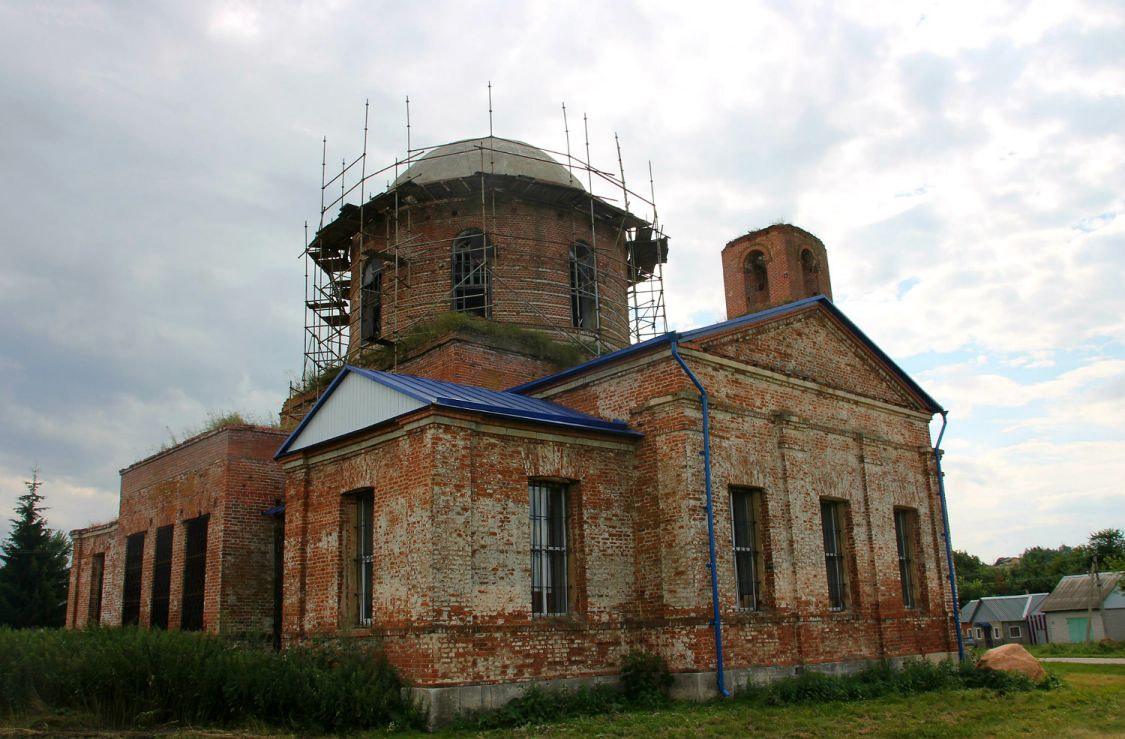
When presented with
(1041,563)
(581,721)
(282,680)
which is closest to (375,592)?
(282,680)

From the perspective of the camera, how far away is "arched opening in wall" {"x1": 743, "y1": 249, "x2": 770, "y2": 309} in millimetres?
21781

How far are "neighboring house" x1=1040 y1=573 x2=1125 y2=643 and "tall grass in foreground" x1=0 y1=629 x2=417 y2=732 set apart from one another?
141 feet

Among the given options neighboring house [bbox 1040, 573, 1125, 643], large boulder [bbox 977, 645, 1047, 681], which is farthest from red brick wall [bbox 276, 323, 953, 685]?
neighboring house [bbox 1040, 573, 1125, 643]

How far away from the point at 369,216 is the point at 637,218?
6.25 m

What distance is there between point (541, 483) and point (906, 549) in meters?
8.64

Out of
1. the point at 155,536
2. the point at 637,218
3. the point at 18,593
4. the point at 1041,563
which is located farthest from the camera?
the point at 1041,563

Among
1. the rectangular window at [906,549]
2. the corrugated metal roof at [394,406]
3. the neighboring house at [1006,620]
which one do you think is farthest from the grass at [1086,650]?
the corrugated metal roof at [394,406]

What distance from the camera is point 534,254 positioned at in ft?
63.4

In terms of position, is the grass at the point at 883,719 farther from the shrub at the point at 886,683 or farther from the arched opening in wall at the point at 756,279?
the arched opening in wall at the point at 756,279

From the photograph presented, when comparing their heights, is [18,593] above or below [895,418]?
below

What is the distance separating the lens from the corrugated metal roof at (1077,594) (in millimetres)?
44594

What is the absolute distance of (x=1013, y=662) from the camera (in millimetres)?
15211

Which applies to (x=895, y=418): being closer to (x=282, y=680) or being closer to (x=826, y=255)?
(x=826, y=255)

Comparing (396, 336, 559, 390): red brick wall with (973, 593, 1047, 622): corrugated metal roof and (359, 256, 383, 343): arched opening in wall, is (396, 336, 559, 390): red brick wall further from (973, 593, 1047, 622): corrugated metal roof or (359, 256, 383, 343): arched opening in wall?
(973, 593, 1047, 622): corrugated metal roof
